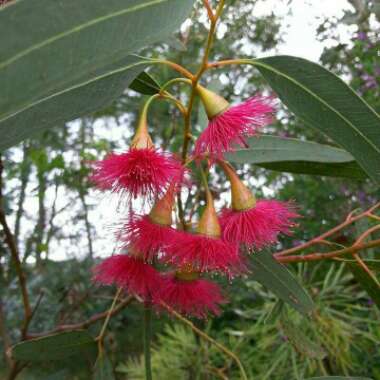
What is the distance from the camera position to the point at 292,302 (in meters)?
0.76

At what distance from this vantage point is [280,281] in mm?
752

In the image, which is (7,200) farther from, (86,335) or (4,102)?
(4,102)

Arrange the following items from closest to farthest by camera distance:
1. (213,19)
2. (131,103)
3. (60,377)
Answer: (213,19), (60,377), (131,103)

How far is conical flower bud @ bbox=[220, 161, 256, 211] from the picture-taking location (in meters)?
0.66

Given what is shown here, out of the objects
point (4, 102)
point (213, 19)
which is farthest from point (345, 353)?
point (4, 102)

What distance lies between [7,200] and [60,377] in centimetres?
116

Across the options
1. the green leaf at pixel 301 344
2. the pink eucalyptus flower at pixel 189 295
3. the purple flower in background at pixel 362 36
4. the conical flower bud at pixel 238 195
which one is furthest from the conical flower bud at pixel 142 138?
the purple flower in background at pixel 362 36

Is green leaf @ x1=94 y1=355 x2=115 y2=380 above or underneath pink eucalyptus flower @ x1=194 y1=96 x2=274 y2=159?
underneath

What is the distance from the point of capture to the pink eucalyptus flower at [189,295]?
0.73 metres

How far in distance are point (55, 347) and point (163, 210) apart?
1.20 ft

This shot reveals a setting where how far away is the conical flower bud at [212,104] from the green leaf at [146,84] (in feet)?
0.46

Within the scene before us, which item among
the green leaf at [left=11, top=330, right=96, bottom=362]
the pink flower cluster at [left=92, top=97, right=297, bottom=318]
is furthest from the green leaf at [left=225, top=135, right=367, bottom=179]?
the green leaf at [left=11, top=330, right=96, bottom=362]

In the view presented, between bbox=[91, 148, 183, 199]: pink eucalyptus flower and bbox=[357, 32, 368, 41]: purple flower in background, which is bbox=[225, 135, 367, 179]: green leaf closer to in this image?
bbox=[91, 148, 183, 199]: pink eucalyptus flower

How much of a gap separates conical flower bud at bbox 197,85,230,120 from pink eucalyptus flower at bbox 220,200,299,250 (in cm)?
14
